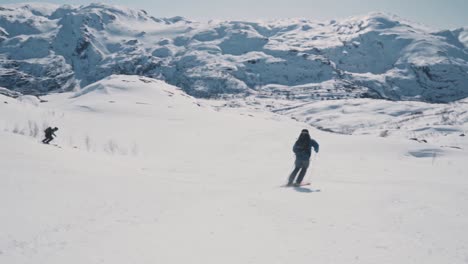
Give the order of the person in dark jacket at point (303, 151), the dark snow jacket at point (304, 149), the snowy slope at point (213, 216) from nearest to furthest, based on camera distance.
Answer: the snowy slope at point (213, 216) → the person in dark jacket at point (303, 151) → the dark snow jacket at point (304, 149)

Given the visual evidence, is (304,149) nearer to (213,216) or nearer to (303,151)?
(303,151)

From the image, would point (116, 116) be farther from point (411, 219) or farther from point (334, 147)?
point (411, 219)

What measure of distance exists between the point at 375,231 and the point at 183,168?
43.6 ft

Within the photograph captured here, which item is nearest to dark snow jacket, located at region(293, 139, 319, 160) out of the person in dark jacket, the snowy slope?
the person in dark jacket

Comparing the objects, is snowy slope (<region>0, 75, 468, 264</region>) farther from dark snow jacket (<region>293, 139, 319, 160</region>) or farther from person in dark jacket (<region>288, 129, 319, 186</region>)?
dark snow jacket (<region>293, 139, 319, 160</region>)

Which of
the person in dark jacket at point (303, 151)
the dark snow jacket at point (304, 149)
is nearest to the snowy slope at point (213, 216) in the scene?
the person in dark jacket at point (303, 151)

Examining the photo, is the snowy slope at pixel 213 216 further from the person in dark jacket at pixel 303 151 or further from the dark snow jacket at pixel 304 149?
the dark snow jacket at pixel 304 149

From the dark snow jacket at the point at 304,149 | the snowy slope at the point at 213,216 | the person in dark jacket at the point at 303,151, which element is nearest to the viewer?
the snowy slope at the point at 213,216

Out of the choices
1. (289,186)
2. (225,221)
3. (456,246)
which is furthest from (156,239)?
(289,186)

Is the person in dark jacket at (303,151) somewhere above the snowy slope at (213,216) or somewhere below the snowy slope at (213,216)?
above

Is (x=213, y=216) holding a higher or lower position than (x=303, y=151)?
lower

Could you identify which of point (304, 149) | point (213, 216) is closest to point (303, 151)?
point (304, 149)

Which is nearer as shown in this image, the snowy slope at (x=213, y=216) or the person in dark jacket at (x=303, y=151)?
the snowy slope at (x=213, y=216)

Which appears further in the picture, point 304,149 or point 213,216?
point 304,149
